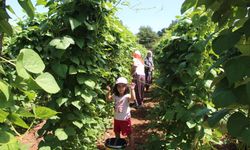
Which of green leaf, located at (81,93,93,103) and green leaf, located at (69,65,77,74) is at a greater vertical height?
green leaf, located at (69,65,77,74)

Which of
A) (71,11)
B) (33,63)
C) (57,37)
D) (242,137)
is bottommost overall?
(242,137)

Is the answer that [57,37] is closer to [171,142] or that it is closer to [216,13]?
[171,142]

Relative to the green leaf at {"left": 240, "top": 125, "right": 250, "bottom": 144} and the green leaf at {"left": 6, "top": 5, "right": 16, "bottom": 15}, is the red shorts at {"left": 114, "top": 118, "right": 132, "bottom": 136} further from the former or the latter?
the green leaf at {"left": 240, "top": 125, "right": 250, "bottom": 144}

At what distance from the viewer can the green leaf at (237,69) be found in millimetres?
1099

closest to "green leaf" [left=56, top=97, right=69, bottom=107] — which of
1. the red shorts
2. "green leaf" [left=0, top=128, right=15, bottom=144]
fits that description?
the red shorts

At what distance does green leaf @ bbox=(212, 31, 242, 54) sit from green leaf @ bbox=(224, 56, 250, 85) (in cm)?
5

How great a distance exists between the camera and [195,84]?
432 cm

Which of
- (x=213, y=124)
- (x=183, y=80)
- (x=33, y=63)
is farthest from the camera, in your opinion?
(x=183, y=80)

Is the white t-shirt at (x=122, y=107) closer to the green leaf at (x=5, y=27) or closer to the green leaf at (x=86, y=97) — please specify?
the green leaf at (x=86, y=97)

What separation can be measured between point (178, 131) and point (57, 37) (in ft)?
6.40

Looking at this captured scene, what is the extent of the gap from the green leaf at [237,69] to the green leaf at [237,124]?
0.11 meters

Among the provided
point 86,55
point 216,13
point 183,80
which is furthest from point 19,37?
point 216,13

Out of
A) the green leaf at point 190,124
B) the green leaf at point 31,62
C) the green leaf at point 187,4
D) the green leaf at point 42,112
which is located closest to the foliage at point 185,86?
the green leaf at point 190,124

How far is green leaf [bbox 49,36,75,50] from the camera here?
3.29 m
